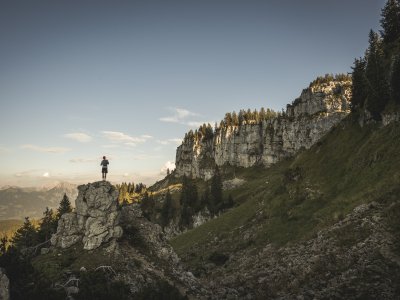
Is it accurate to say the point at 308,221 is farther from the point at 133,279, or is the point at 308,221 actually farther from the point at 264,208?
the point at 133,279

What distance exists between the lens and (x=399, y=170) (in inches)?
1448

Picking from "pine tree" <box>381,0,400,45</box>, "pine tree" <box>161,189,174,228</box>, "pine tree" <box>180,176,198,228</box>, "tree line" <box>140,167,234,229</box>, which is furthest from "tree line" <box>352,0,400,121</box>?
"pine tree" <box>161,189,174,228</box>

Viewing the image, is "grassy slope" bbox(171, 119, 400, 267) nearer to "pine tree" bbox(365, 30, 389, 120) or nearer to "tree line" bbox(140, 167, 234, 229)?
"pine tree" bbox(365, 30, 389, 120)

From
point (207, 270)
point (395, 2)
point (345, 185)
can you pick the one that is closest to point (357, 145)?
point (345, 185)

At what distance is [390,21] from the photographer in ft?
284

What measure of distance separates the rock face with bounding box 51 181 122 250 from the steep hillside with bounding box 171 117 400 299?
12.5m

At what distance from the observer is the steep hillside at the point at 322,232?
25.0 metres

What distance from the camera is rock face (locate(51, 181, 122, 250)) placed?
30.1 m

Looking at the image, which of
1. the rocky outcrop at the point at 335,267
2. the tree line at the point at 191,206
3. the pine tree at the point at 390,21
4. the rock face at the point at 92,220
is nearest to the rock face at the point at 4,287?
the rock face at the point at 92,220

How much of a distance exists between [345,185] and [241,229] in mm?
21392

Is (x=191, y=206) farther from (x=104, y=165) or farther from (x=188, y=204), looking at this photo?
(x=104, y=165)

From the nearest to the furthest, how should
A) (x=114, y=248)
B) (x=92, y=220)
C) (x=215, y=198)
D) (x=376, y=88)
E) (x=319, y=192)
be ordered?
(x=114, y=248), (x=92, y=220), (x=319, y=192), (x=376, y=88), (x=215, y=198)

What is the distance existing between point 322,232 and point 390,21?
7504 centimetres

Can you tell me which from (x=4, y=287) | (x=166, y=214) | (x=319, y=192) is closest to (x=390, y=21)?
(x=319, y=192)
